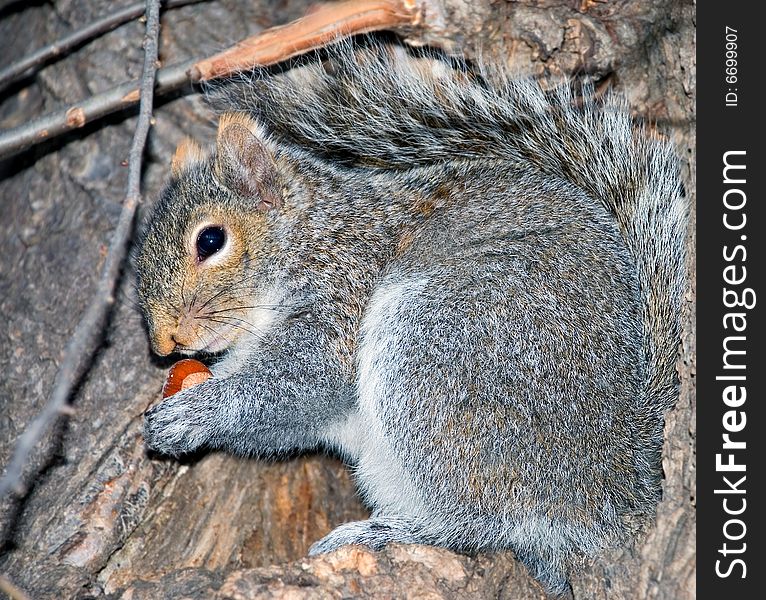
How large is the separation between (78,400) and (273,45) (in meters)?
1.33

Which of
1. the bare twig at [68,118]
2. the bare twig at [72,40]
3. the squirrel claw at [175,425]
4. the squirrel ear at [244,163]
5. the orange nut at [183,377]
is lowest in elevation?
the squirrel claw at [175,425]

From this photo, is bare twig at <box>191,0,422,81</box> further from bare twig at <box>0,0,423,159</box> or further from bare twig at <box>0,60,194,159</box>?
bare twig at <box>0,60,194,159</box>

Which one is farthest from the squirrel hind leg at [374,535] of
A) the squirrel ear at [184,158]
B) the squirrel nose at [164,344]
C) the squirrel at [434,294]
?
the squirrel ear at [184,158]

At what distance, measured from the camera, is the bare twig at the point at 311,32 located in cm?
280

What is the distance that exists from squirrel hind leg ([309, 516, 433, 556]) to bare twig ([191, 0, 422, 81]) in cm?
154

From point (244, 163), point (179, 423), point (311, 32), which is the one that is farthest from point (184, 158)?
point (179, 423)

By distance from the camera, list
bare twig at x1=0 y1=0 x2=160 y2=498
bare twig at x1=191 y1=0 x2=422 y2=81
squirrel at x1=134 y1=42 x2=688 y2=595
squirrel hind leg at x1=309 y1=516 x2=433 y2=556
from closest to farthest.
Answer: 1. bare twig at x1=0 y1=0 x2=160 y2=498
2. squirrel at x1=134 y1=42 x2=688 y2=595
3. squirrel hind leg at x1=309 y1=516 x2=433 y2=556
4. bare twig at x1=191 y1=0 x2=422 y2=81

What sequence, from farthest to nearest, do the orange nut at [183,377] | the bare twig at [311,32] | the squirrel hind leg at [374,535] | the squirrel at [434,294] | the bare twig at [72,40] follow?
the bare twig at [72,40]
the bare twig at [311,32]
the orange nut at [183,377]
the squirrel hind leg at [374,535]
the squirrel at [434,294]

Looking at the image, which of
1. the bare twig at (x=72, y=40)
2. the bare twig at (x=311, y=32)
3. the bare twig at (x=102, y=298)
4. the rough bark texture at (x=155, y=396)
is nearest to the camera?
the bare twig at (x=102, y=298)

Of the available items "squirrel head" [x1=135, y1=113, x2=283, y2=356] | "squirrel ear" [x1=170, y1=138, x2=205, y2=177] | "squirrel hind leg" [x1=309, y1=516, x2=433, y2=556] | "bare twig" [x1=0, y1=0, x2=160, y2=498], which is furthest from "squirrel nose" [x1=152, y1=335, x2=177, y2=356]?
"squirrel hind leg" [x1=309, y1=516, x2=433, y2=556]

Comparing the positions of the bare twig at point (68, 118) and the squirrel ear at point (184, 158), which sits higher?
the bare twig at point (68, 118)

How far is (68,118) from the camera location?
111 inches

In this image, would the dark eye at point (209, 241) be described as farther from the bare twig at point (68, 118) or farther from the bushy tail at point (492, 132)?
the bare twig at point (68, 118)

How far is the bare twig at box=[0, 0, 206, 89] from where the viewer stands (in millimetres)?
3078
